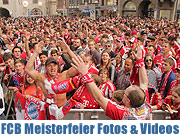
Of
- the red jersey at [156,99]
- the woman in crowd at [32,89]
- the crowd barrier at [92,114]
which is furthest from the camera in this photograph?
the woman in crowd at [32,89]

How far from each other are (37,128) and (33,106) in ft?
1.55

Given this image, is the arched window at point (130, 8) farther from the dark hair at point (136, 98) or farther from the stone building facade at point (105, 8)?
the dark hair at point (136, 98)

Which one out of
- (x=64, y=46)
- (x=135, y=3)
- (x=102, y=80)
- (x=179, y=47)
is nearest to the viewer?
(x=64, y=46)

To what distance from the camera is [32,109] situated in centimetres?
327

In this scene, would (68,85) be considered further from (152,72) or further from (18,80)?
(152,72)

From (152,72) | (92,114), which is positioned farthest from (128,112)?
(152,72)

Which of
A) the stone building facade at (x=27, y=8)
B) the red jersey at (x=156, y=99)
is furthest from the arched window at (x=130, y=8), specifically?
the red jersey at (x=156, y=99)

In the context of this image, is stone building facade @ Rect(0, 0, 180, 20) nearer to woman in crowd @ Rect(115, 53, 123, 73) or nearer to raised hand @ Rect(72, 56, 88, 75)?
woman in crowd @ Rect(115, 53, 123, 73)

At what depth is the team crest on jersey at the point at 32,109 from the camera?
318cm

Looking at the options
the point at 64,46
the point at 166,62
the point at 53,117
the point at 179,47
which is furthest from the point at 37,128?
the point at 179,47

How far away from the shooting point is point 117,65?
5668 millimetres

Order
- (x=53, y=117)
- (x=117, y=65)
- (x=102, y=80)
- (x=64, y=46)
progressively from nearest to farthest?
(x=53, y=117)
(x=64, y=46)
(x=102, y=80)
(x=117, y=65)

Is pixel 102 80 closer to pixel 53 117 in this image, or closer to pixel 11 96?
pixel 53 117

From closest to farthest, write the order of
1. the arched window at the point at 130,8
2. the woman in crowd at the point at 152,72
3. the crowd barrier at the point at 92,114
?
the crowd barrier at the point at 92,114
the woman in crowd at the point at 152,72
the arched window at the point at 130,8
